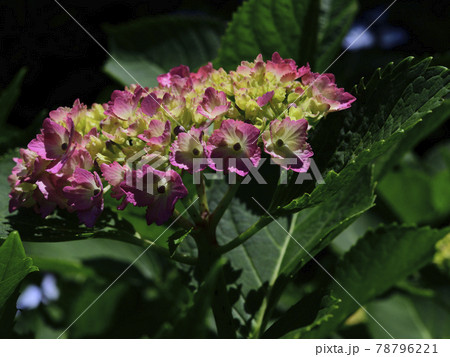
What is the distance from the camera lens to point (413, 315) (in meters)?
1.70

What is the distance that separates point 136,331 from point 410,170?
38.9 inches

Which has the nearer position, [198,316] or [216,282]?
[198,316]

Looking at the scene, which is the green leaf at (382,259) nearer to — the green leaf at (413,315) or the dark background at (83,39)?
the green leaf at (413,315)

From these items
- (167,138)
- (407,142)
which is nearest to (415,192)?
(407,142)

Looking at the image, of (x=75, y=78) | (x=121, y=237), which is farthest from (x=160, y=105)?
(x=75, y=78)

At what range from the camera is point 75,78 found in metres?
2.20

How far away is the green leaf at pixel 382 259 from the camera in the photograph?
1.03m

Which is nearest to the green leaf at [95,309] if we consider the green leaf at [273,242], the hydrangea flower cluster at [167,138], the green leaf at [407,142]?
the green leaf at [273,242]

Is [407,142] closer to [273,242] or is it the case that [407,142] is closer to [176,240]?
[273,242]

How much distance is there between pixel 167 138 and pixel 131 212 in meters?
0.38

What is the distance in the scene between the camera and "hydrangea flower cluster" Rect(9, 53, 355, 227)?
0.83 metres

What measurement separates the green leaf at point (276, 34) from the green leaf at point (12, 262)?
0.72 m
